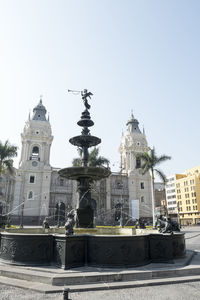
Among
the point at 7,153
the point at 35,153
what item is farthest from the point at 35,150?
the point at 7,153

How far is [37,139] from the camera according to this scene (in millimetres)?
49625

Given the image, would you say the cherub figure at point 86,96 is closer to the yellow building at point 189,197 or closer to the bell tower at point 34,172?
the bell tower at point 34,172

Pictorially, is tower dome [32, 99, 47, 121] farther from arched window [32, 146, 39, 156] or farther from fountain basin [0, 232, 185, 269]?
fountain basin [0, 232, 185, 269]

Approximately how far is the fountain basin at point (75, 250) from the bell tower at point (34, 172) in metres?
35.9

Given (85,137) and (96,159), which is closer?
(85,137)

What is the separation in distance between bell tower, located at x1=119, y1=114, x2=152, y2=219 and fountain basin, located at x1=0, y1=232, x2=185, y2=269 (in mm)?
42492

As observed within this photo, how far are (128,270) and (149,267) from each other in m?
0.86

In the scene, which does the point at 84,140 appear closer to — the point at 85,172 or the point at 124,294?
the point at 85,172

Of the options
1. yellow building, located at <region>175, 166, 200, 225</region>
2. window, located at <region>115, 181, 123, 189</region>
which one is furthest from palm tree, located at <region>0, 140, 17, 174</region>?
yellow building, located at <region>175, 166, 200, 225</region>

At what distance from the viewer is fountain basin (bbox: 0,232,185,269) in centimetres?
692

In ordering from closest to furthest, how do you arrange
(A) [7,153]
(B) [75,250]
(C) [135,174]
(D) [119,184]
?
(B) [75,250] < (A) [7,153] < (D) [119,184] < (C) [135,174]

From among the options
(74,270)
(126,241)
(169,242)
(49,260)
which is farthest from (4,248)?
(169,242)

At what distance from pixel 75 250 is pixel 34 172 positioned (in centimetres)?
4179

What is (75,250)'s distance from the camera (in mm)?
6988
